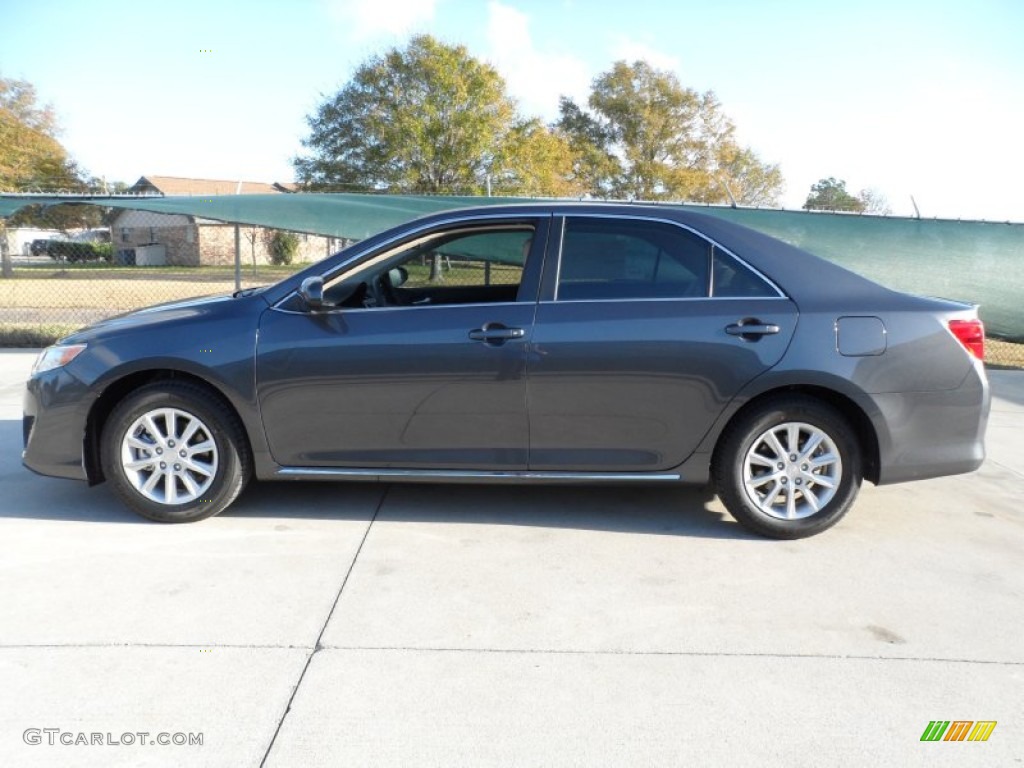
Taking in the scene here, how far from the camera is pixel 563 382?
12.8 ft

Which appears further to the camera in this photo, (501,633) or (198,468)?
(198,468)

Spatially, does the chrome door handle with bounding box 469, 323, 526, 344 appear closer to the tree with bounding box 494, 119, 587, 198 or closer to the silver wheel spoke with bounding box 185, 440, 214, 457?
the silver wheel spoke with bounding box 185, 440, 214, 457

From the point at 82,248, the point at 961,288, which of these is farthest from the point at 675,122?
the point at 82,248

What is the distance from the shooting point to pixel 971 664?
288 centimetres

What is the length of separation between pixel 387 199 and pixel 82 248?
153 ft

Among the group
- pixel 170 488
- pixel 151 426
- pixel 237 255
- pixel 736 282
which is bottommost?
pixel 170 488

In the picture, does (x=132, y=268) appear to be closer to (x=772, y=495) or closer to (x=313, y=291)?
(x=313, y=291)

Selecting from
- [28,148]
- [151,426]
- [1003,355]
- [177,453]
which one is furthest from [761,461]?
[28,148]

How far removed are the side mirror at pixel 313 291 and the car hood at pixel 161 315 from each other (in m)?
0.29

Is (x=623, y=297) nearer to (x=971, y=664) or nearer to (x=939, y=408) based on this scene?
(x=939, y=408)

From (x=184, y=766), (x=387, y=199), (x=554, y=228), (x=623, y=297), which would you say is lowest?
(x=184, y=766)

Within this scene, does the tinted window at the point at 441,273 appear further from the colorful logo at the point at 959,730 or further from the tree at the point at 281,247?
the tree at the point at 281,247

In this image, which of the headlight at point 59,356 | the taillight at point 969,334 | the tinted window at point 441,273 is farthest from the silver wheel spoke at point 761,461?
the headlight at point 59,356

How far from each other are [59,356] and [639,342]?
306 cm
